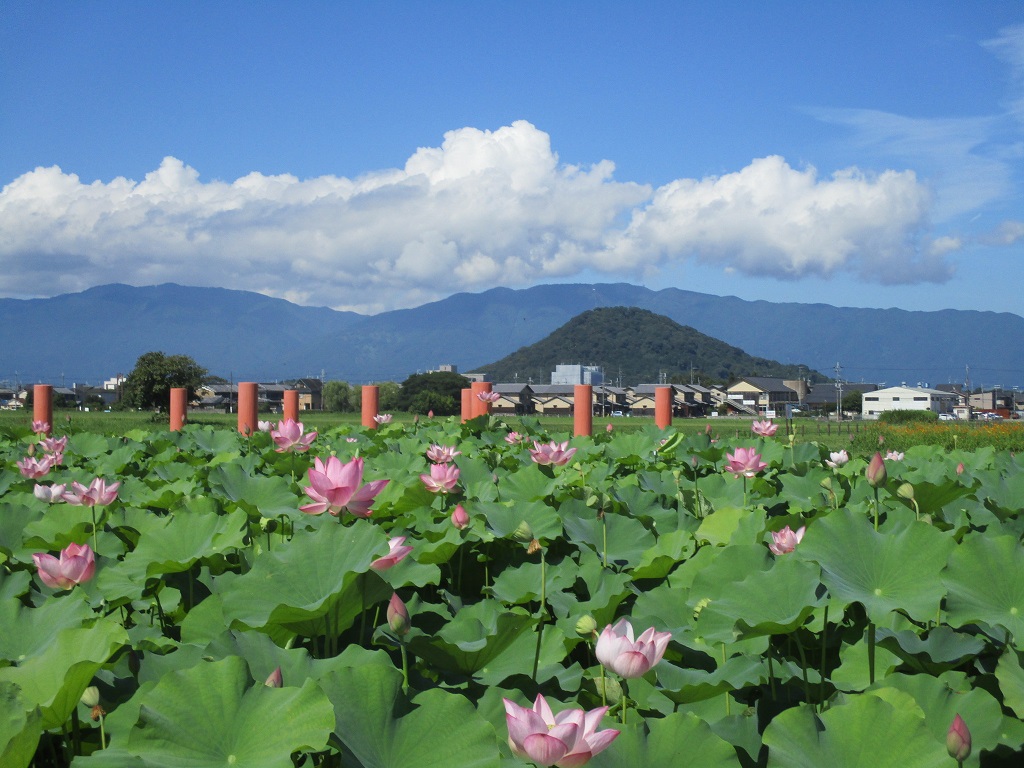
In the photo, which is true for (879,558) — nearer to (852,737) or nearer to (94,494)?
(852,737)

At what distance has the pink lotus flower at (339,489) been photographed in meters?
1.67

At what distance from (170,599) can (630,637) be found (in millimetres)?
1099

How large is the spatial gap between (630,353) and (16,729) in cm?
15615

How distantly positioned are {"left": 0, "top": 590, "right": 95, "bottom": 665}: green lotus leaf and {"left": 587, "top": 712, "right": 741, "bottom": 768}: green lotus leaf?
3.00 feet

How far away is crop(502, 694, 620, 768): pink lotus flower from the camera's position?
0.85m

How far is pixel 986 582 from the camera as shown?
56.9 inches

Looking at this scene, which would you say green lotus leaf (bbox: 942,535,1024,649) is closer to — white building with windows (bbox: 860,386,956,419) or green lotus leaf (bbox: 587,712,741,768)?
green lotus leaf (bbox: 587,712,741,768)

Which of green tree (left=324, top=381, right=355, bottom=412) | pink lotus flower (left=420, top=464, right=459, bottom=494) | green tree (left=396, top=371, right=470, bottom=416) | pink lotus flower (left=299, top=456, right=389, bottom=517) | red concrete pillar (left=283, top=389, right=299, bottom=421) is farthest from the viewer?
green tree (left=324, top=381, right=355, bottom=412)

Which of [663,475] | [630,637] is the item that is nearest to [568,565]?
[630,637]

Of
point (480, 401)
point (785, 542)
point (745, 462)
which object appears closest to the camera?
point (785, 542)

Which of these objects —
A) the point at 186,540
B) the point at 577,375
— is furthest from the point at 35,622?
the point at 577,375

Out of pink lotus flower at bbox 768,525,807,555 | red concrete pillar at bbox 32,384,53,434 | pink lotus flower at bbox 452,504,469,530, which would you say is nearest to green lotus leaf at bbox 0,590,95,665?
pink lotus flower at bbox 452,504,469,530

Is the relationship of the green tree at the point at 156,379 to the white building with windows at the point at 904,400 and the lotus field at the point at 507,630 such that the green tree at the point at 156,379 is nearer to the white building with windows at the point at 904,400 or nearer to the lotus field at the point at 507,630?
the lotus field at the point at 507,630

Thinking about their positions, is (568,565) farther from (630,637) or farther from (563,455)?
(563,455)
